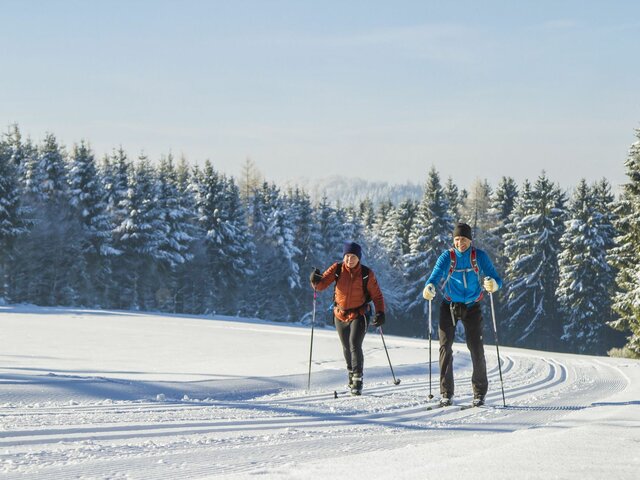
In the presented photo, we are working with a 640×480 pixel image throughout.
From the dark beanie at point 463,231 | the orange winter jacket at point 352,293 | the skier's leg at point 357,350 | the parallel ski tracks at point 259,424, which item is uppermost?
the dark beanie at point 463,231

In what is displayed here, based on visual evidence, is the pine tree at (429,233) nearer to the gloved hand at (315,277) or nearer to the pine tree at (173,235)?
the pine tree at (173,235)

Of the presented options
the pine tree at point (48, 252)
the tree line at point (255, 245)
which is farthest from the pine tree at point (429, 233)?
the pine tree at point (48, 252)

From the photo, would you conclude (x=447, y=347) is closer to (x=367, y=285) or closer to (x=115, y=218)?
(x=367, y=285)

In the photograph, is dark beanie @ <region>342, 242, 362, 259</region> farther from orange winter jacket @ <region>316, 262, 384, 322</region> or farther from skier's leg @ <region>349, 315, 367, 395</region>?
skier's leg @ <region>349, 315, 367, 395</region>

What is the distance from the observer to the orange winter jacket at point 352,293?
31.5 feet

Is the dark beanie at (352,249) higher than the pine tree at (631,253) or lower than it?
lower

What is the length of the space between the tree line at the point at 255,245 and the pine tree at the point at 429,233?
115 millimetres

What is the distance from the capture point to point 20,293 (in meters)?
48.6

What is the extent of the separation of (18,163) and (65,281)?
1120cm

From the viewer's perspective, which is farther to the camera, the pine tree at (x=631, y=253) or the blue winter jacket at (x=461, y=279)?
the pine tree at (x=631, y=253)

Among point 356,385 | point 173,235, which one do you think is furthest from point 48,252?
point 356,385

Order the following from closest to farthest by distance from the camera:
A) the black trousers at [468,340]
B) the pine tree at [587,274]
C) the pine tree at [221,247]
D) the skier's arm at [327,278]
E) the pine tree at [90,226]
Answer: the black trousers at [468,340] < the skier's arm at [327,278] < the pine tree at [90,226] < the pine tree at [587,274] < the pine tree at [221,247]

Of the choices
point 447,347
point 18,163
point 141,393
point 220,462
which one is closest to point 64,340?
point 141,393

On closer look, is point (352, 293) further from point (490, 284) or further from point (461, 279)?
point (490, 284)
